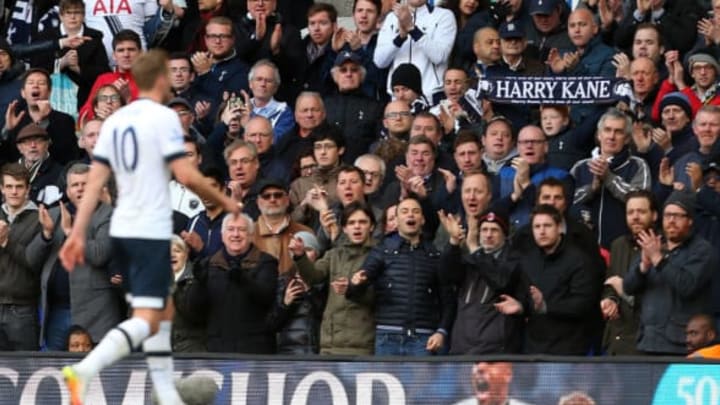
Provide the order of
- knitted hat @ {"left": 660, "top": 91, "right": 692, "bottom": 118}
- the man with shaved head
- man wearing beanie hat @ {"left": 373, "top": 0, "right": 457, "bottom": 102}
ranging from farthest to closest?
man wearing beanie hat @ {"left": 373, "top": 0, "right": 457, "bottom": 102}, the man with shaved head, knitted hat @ {"left": 660, "top": 91, "right": 692, "bottom": 118}

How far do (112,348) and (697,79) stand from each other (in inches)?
302

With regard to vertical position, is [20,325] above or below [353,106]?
below

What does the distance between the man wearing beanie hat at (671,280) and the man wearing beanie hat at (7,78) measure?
23.5 feet

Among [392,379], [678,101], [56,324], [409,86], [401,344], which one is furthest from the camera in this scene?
[409,86]

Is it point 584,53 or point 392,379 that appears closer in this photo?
point 392,379

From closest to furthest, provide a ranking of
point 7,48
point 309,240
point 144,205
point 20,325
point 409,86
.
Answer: point 144,205 → point 309,240 → point 20,325 → point 409,86 → point 7,48

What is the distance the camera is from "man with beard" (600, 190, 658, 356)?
16.1 meters

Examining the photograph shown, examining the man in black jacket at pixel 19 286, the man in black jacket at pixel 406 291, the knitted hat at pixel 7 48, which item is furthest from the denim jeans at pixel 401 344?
the knitted hat at pixel 7 48

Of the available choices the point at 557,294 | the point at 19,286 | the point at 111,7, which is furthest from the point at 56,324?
the point at 111,7

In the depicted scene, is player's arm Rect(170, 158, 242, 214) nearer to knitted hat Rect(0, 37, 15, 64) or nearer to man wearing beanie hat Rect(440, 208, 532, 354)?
man wearing beanie hat Rect(440, 208, 532, 354)

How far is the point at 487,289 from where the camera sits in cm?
1617

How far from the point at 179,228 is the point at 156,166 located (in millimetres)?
5189

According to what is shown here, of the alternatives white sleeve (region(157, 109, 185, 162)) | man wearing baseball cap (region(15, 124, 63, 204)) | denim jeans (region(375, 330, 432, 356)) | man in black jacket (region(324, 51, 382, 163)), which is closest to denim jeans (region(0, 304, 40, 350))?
man wearing baseball cap (region(15, 124, 63, 204))

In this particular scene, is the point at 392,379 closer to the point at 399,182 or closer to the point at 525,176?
the point at 525,176
